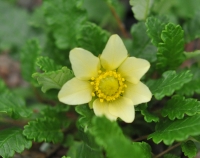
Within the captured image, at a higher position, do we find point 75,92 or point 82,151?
point 75,92

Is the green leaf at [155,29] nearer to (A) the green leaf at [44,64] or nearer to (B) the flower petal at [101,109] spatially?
(B) the flower petal at [101,109]

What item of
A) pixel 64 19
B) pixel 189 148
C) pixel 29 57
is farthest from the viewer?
pixel 29 57

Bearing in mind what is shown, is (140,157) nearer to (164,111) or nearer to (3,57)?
(164,111)

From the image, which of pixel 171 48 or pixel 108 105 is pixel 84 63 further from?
pixel 171 48

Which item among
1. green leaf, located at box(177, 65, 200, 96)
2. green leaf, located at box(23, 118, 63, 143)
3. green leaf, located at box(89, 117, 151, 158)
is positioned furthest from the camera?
green leaf, located at box(177, 65, 200, 96)

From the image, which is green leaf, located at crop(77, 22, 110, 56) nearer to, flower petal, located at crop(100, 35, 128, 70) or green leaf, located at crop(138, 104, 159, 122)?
flower petal, located at crop(100, 35, 128, 70)

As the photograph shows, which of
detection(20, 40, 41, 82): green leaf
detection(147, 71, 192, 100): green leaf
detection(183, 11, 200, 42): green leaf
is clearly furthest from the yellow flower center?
A: detection(183, 11, 200, 42): green leaf

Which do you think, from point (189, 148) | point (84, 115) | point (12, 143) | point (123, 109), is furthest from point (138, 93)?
point (12, 143)
